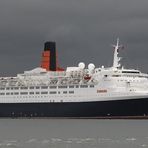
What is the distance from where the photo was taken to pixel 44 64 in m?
87.2

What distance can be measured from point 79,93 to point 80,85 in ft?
3.08

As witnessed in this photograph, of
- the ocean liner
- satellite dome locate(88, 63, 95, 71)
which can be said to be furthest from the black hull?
satellite dome locate(88, 63, 95, 71)

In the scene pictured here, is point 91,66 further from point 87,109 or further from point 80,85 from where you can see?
point 87,109

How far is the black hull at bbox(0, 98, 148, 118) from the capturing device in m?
73.6

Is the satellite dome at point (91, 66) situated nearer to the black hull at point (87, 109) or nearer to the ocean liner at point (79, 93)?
the ocean liner at point (79, 93)

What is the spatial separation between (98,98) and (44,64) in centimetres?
1404

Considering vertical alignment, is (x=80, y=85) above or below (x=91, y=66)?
below

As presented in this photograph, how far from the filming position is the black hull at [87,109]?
7356 cm

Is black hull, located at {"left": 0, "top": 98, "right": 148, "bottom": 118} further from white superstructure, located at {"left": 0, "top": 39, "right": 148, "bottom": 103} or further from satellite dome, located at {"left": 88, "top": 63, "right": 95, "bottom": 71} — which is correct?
satellite dome, located at {"left": 88, "top": 63, "right": 95, "bottom": 71}

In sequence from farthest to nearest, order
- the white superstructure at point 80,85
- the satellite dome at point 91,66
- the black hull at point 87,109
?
the satellite dome at point 91,66, the white superstructure at point 80,85, the black hull at point 87,109

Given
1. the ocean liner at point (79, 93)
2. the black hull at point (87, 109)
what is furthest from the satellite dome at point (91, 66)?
the black hull at point (87, 109)

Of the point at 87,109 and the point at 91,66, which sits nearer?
the point at 87,109

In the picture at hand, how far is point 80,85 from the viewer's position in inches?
3039

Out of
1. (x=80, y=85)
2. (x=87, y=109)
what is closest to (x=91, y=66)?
(x=80, y=85)
